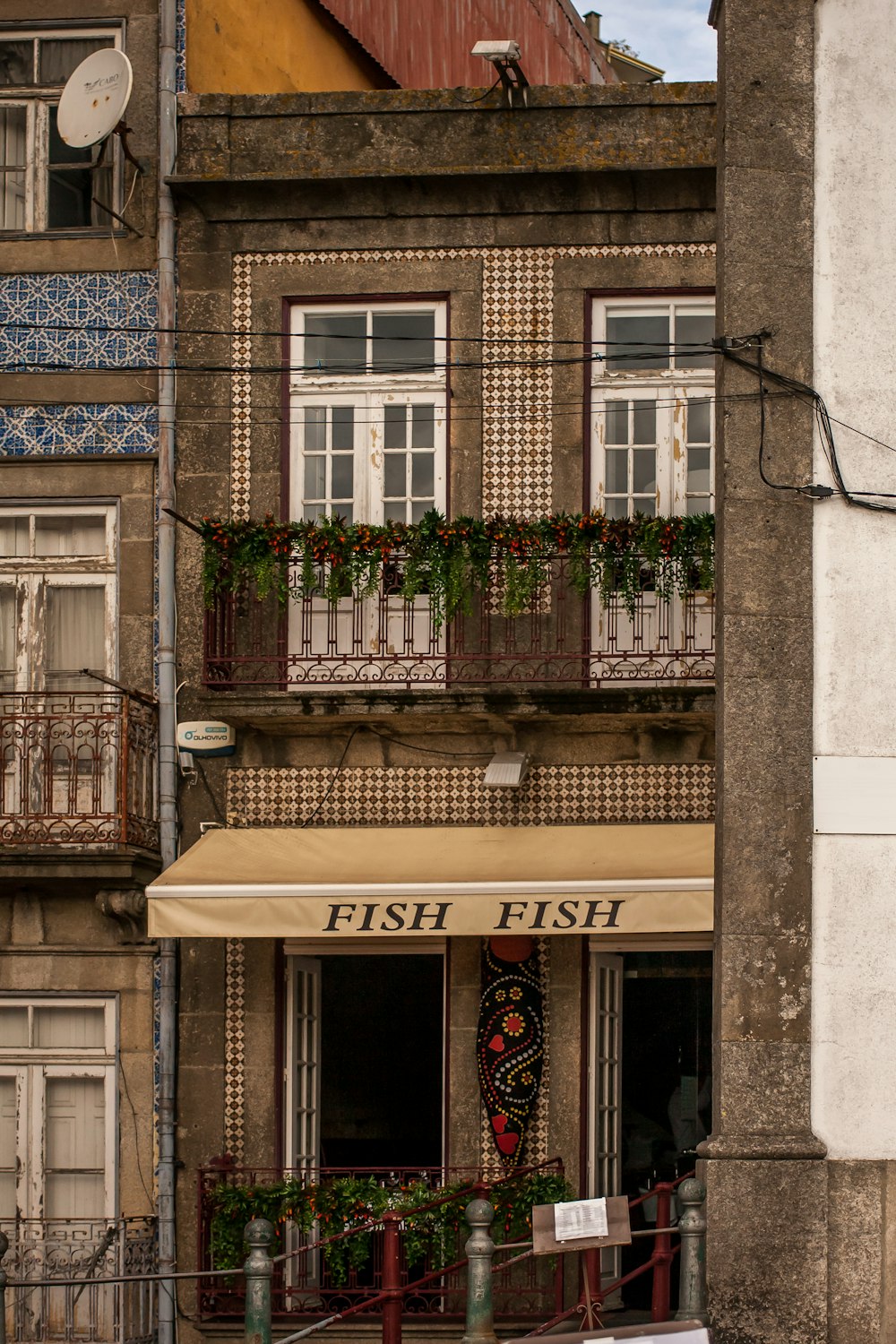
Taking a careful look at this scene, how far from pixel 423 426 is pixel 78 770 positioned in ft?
10.6

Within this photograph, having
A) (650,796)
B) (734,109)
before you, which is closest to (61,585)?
(650,796)

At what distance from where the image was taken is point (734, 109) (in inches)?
444

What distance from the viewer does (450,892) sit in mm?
14062

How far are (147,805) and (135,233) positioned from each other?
3.84 m

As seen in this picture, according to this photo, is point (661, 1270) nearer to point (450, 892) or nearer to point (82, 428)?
point (450, 892)

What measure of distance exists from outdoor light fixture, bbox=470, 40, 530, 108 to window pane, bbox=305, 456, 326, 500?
270cm

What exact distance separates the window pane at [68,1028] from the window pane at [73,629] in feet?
7.15

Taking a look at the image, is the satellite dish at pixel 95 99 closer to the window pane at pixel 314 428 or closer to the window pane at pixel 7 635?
the window pane at pixel 314 428

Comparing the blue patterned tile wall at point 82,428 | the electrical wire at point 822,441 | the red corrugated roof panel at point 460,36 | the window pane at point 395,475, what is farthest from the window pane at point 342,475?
the electrical wire at point 822,441

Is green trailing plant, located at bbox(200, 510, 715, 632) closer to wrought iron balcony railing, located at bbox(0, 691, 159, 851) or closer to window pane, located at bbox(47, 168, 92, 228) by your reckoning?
wrought iron balcony railing, located at bbox(0, 691, 159, 851)

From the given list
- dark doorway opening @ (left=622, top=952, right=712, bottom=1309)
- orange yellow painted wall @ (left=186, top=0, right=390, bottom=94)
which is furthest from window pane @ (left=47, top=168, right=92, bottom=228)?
dark doorway opening @ (left=622, top=952, right=712, bottom=1309)

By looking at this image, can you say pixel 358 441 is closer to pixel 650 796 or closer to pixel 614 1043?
pixel 650 796

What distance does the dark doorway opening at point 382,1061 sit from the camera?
1523 cm

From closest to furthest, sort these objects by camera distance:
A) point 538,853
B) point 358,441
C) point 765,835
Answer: point 765,835 < point 538,853 < point 358,441
